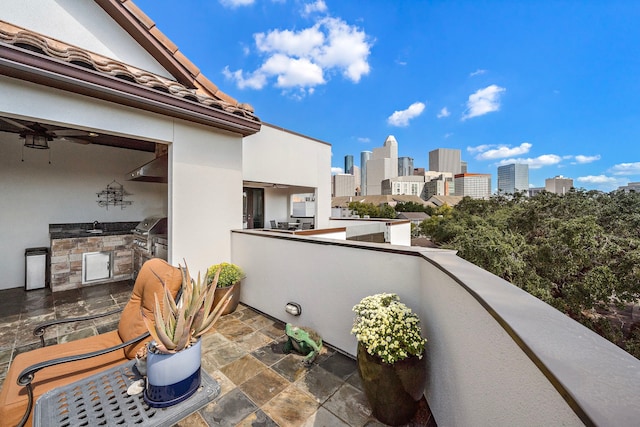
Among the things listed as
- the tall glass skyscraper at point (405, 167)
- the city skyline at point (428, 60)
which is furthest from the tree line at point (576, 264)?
the tall glass skyscraper at point (405, 167)

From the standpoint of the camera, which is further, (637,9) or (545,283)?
(545,283)

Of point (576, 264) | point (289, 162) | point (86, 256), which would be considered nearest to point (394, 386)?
point (289, 162)

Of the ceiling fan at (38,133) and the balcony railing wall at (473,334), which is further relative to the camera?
the ceiling fan at (38,133)

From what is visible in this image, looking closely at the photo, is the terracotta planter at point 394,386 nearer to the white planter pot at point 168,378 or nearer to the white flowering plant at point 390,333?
the white flowering plant at point 390,333

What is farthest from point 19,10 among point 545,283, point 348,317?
point 545,283

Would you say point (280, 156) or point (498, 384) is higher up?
point (280, 156)

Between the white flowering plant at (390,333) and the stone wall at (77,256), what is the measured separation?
6.29 m

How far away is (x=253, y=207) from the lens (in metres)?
9.27

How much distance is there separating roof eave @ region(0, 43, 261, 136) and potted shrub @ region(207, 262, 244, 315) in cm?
264

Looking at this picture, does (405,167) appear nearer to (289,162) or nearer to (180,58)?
(289,162)

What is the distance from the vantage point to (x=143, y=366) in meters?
2.00

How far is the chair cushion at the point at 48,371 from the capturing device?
65.4 inches

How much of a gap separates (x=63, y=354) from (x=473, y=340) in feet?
11.4

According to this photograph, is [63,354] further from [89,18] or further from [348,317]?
[89,18]
